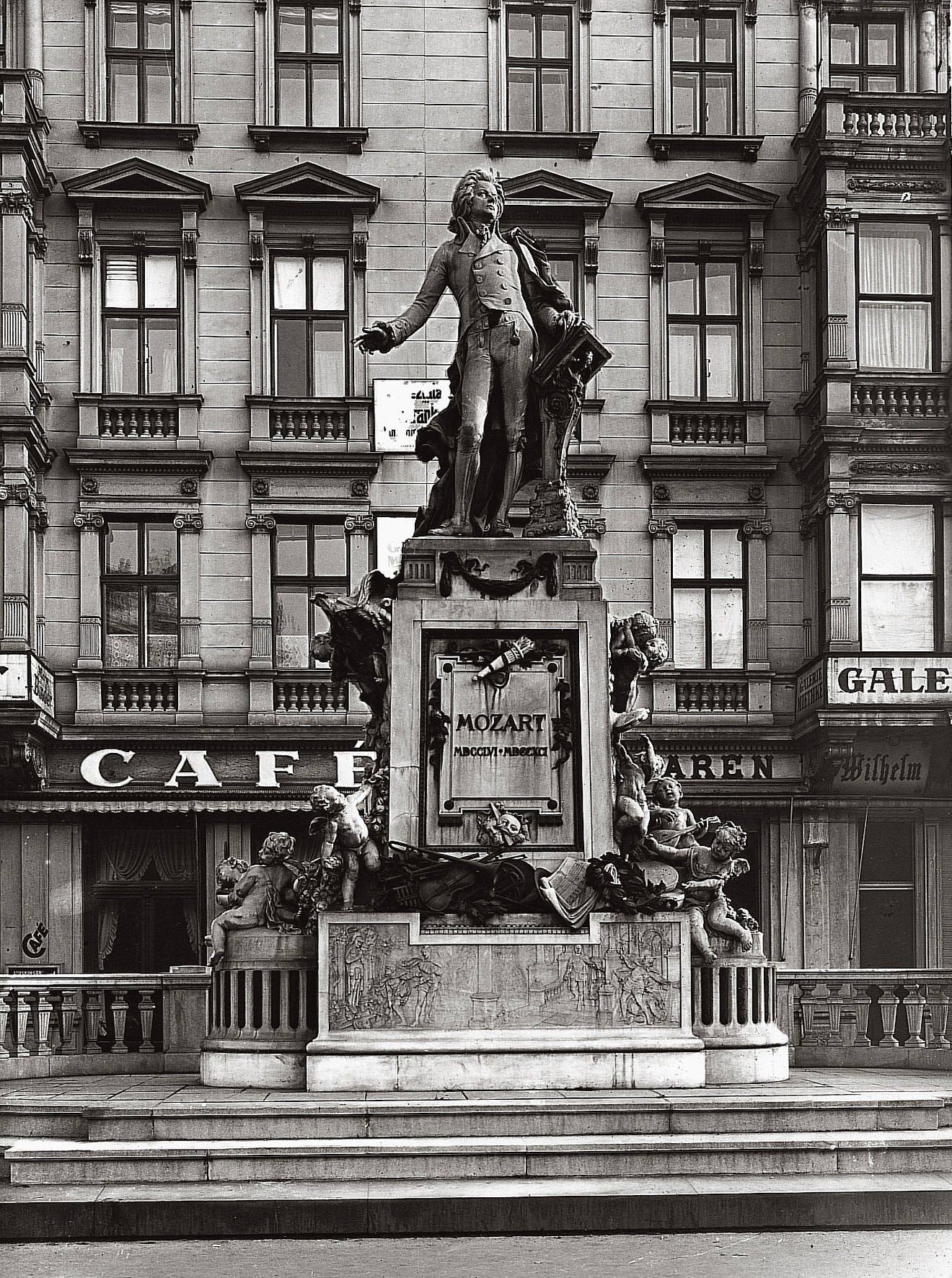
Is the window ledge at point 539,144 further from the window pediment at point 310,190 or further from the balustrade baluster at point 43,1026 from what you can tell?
the balustrade baluster at point 43,1026

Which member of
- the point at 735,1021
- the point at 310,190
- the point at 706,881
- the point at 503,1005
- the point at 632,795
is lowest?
the point at 735,1021

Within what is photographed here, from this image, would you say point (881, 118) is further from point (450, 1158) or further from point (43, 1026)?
point (450, 1158)

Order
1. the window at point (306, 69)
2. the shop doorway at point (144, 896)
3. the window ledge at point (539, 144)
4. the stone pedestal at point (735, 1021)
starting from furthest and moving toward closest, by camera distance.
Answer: the window at point (306, 69)
the window ledge at point (539, 144)
the shop doorway at point (144, 896)
the stone pedestal at point (735, 1021)

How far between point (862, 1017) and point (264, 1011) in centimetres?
503

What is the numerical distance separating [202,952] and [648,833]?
1871 centimetres

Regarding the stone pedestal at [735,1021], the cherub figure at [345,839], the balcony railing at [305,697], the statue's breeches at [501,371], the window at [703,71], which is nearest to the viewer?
the cherub figure at [345,839]

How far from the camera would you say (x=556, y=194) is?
33.0 m

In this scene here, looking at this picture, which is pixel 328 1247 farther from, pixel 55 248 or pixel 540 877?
pixel 55 248

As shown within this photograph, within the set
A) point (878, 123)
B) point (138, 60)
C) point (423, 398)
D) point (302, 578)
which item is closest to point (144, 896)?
point (302, 578)

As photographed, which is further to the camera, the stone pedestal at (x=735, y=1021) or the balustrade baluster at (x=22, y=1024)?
the balustrade baluster at (x=22, y=1024)

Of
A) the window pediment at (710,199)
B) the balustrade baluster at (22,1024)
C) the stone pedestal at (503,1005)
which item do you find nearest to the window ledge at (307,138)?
the window pediment at (710,199)

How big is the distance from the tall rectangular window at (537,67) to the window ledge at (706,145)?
5.11 ft

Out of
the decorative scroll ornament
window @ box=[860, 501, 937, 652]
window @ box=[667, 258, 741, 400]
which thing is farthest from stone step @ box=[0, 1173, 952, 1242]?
window @ box=[667, 258, 741, 400]

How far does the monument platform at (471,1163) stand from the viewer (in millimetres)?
10570
